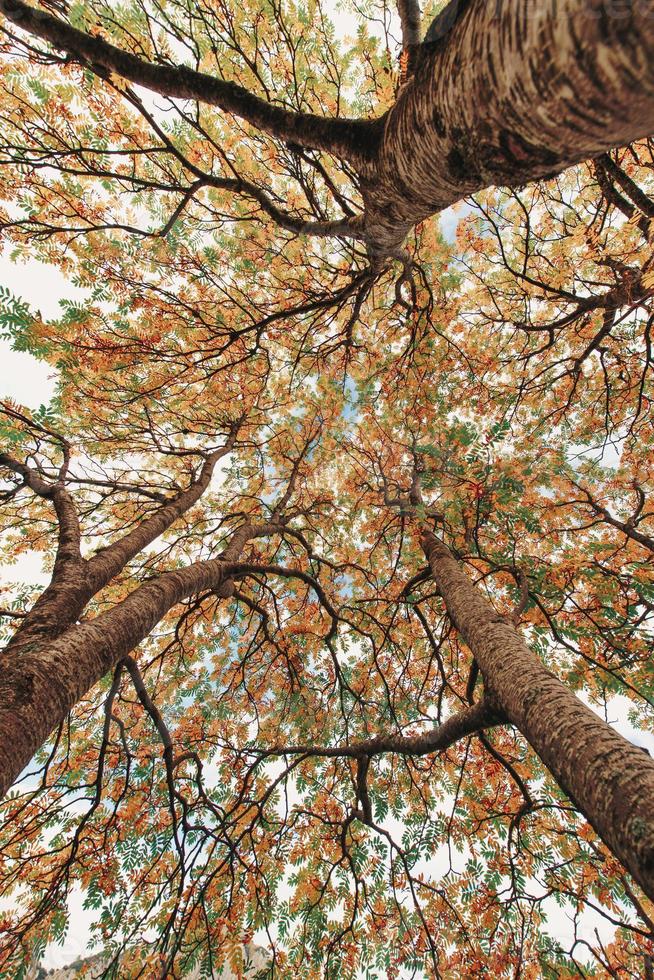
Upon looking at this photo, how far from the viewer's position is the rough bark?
656mm

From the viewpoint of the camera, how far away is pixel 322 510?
6.87 metres

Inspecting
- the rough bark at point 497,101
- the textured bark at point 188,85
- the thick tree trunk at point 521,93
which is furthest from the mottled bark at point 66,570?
the thick tree trunk at point 521,93

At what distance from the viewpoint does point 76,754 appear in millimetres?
4398

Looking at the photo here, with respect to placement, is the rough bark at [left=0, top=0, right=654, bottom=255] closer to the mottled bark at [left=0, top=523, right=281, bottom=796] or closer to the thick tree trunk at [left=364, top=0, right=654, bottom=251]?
the thick tree trunk at [left=364, top=0, right=654, bottom=251]

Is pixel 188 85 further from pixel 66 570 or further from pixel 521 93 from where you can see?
pixel 66 570

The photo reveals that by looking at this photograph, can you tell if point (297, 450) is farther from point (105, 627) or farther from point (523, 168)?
point (523, 168)

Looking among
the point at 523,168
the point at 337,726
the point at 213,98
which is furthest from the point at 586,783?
the point at 337,726

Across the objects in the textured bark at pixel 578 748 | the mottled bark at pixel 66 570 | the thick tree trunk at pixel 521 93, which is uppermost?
the mottled bark at pixel 66 570

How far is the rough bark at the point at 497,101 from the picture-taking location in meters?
0.66

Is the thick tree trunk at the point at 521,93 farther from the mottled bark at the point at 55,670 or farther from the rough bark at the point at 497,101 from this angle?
the mottled bark at the point at 55,670

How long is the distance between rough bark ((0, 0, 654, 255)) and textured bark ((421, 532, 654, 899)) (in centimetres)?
190

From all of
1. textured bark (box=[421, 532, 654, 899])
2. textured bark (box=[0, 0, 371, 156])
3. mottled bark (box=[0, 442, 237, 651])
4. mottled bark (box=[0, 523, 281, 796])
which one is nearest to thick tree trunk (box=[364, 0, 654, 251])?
textured bark (box=[0, 0, 371, 156])

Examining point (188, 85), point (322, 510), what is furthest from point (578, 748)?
point (322, 510)

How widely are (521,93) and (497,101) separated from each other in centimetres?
9
